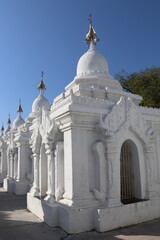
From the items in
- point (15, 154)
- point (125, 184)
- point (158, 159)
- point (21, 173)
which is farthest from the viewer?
point (15, 154)

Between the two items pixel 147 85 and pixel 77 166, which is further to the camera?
pixel 147 85

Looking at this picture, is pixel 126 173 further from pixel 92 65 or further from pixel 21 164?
pixel 21 164

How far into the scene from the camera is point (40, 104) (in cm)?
2028

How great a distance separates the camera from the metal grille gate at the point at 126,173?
9273mm

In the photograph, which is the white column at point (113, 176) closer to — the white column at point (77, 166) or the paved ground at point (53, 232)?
the white column at point (77, 166)

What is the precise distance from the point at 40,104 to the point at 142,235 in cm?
1531

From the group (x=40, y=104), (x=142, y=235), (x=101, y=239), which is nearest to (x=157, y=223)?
(x=142, y=235)

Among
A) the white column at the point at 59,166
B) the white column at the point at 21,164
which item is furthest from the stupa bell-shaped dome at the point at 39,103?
the white column at the point at 59,166

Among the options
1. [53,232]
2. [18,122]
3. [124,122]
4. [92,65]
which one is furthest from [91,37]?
[18,122]

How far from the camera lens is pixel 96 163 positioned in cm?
818

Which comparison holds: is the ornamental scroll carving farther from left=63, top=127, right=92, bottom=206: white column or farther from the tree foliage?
the tree foliage

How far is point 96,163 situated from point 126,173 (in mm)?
1953

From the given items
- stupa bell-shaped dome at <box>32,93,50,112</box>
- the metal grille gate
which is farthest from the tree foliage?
the metal grille gate

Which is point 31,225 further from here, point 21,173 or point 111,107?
point 21,173
